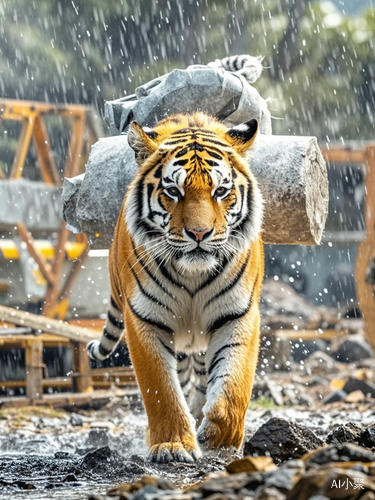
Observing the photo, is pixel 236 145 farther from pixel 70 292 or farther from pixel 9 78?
pixel 9 78

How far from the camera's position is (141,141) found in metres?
4.47

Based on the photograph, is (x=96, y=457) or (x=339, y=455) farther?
(x=96, y=457)

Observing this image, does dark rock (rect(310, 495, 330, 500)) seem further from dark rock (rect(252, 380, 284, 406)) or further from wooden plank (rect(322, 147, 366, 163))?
wooden plank (rect(322, 147, 366, 163))

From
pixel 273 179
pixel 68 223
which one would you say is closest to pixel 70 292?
pixel 68 223

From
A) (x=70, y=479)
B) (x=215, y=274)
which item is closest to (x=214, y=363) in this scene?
(x=215, y=274)

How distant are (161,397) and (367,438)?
994mm

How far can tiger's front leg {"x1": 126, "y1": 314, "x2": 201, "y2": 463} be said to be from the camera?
407cm

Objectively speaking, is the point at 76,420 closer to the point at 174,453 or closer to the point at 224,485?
the point at 174,453

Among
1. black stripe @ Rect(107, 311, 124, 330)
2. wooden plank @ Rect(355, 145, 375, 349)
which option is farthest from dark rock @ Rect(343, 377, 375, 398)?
black stripe @ Rect(107, 311, 124, 330)

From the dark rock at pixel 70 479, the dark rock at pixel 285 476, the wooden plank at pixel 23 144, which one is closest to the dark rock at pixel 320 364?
the wooden plank at pixel 23 144

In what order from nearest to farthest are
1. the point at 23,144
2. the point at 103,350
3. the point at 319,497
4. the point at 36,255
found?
1. the point at 319,497
2. the point at 103,350
3. the point at 36,255
4. the point at 23,144

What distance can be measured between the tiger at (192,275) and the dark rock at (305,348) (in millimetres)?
7739

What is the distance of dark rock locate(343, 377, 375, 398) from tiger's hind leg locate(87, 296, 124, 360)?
3.33 meters

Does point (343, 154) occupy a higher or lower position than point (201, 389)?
higher
